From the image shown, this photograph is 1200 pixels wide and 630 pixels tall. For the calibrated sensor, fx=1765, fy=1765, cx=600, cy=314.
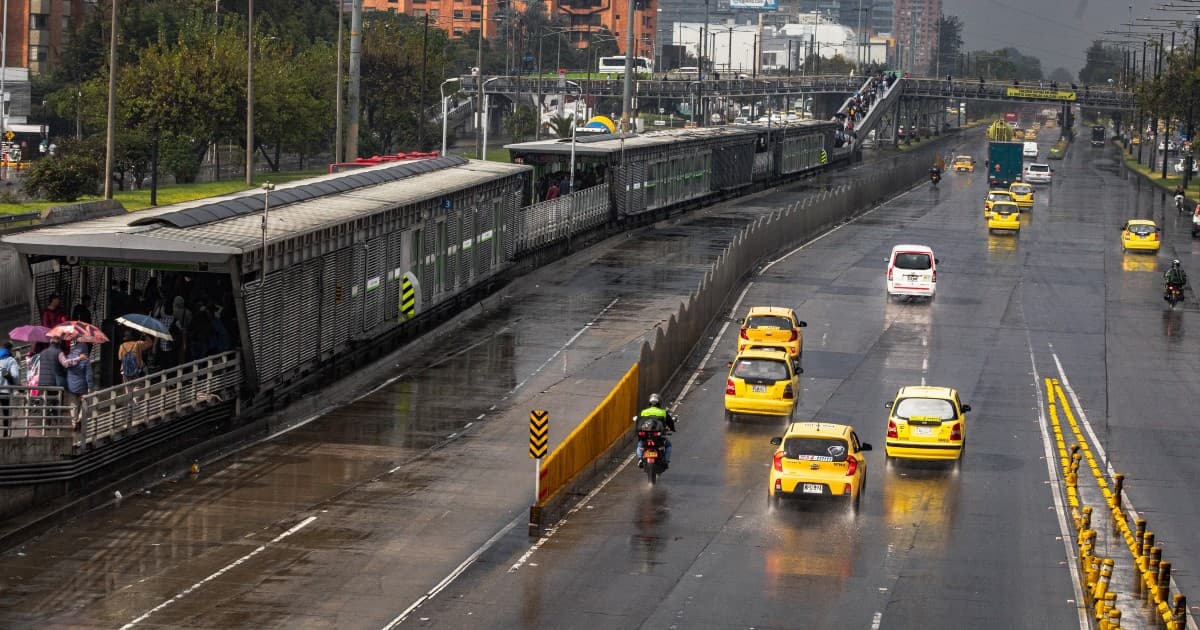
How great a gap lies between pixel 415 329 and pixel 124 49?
228 ft

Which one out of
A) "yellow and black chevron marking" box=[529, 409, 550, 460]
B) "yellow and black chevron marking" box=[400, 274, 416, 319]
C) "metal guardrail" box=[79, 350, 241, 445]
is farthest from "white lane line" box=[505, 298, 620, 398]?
"yellow and black chevron marking" box=[529, 409, 550, 460]

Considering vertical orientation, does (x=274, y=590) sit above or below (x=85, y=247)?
below

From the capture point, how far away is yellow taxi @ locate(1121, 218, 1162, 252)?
74.9m

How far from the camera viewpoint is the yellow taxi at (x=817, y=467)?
98.6ft

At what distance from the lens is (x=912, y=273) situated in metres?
58.6

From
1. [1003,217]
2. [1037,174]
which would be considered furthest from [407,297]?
[1037,174]

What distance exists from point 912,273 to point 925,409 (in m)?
24.7

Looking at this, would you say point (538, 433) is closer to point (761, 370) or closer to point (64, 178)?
point (761, 370)

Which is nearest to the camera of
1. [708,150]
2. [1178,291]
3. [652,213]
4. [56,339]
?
[56,339]

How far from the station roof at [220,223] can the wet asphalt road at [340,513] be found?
393 cm

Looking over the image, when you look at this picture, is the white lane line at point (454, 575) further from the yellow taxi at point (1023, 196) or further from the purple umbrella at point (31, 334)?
the yellow taxi at point (1023, 196)

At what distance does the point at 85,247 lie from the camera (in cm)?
3166

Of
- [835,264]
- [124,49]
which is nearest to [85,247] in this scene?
[835,264]

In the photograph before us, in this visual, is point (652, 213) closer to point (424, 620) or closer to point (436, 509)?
point (436, 509)
